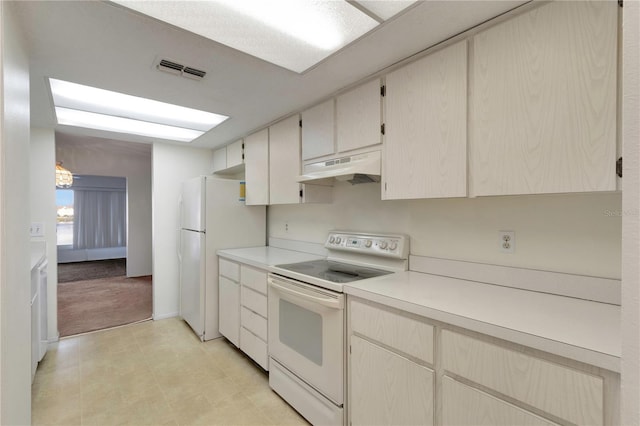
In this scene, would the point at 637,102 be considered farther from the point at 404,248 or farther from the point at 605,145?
the point at 404,248

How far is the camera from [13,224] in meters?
1.13

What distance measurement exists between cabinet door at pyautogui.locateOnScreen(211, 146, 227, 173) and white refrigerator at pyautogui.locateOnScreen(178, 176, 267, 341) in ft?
1.80

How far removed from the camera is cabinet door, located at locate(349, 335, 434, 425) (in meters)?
1.27

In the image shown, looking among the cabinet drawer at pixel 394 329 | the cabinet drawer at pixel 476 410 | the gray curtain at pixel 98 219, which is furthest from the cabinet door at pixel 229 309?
the gray curtain at pixel 98 219

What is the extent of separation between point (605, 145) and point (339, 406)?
1695mm

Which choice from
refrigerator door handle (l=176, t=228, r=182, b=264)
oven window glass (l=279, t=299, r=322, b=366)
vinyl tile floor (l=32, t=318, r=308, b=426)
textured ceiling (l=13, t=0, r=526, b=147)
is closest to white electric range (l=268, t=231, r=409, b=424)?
oven window glass (l=279, t=299, r=322, b=366)

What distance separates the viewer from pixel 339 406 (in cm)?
163

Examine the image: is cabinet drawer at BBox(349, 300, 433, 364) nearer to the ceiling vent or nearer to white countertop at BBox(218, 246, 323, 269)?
white countertop at BBox(218, 246, 323, 269)

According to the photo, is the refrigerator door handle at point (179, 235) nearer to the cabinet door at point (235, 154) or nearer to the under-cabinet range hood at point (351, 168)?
the cabinet door at point (235, 154)

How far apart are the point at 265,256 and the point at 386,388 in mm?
1547

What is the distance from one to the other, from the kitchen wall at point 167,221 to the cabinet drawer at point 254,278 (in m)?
1.55

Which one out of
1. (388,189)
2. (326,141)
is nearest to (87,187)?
(326,141)

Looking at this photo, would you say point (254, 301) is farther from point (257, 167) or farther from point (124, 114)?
point (124, 114)

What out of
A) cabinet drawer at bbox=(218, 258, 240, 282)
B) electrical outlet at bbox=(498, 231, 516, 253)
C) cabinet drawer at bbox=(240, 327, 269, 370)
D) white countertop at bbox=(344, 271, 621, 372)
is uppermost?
electrical outlet at bbox=(498, 231, 516, 253)
